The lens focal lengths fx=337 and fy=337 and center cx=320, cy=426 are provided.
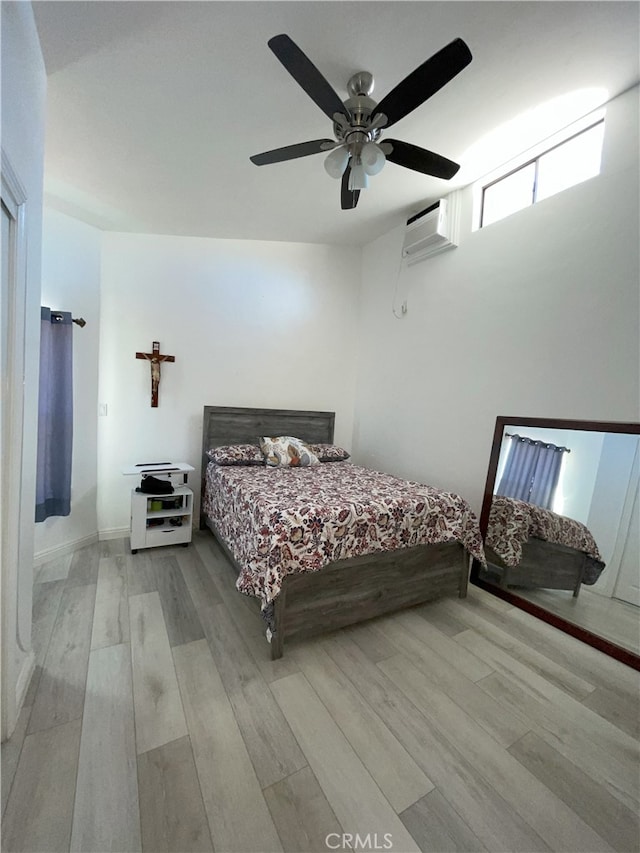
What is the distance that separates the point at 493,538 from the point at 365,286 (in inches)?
115

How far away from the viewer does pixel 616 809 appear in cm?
115

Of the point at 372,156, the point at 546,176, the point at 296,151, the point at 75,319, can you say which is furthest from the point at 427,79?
the point at 75,319

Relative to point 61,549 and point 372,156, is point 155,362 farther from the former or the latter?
point 372,156

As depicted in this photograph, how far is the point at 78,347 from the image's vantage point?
2773 millimetres

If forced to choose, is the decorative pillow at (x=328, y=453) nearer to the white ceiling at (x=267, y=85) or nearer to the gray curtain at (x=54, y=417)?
the gray curtain at (x=54, y=417)

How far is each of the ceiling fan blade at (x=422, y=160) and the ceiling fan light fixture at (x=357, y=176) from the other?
0.52 ft

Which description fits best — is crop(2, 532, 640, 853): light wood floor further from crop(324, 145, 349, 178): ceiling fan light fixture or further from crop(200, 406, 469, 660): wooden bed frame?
crop(324, 145, 349, 178): ceiling fan light fixture

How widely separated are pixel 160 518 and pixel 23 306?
2.07 metres

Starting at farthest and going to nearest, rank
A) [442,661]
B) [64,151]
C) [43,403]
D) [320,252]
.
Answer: [320,252]
[43,403]
[64,151]
[442,661]

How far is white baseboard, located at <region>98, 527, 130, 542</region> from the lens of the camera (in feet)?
9.93

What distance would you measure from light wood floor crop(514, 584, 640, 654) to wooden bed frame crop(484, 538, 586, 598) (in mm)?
47

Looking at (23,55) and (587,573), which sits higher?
(23,55)

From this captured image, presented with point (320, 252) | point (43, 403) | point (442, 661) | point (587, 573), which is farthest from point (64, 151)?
point (587, 573)

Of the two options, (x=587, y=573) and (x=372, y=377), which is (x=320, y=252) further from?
(x=587, y=573)
